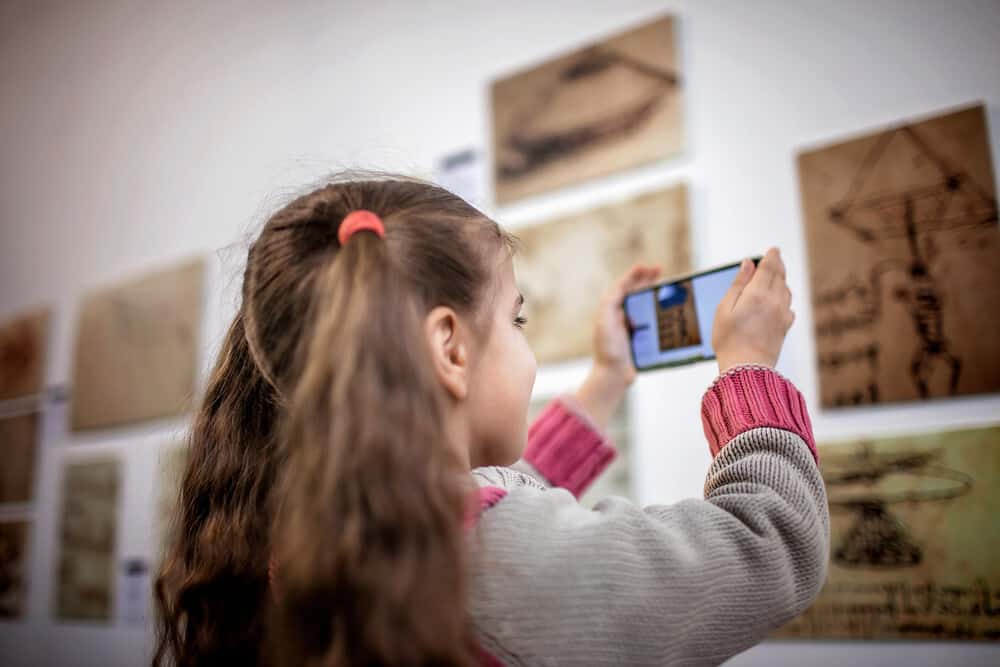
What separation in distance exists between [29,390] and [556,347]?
1.40 metres

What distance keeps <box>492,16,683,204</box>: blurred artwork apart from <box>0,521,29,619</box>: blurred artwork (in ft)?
4.64

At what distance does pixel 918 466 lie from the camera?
34.0 inches

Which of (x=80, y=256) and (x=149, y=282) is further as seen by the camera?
(x=80, y=256)

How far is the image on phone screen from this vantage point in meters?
0.78

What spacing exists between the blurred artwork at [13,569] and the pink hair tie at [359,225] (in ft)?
5.39

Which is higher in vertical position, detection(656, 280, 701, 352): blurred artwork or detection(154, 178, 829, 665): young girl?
detection(656, 280, 701, 352): blurred artwork

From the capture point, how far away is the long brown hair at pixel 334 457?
0.51 metres

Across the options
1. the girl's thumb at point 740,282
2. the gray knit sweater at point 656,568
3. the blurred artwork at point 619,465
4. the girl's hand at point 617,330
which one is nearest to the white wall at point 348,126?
the blurred artwork at point 619,465

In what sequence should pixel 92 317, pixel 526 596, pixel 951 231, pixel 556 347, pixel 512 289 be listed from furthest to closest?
pixel 92 317
pixel 556 347
pixel 951 231
pixel 512 289
pixel 526 596

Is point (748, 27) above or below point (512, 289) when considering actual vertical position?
above

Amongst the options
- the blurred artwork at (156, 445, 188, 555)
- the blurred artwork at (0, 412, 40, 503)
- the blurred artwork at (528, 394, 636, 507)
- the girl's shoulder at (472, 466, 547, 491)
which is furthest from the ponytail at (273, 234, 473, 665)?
the blurred artwork at (0, 412, 40, 503)

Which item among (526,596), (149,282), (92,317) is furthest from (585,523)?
(92,317)

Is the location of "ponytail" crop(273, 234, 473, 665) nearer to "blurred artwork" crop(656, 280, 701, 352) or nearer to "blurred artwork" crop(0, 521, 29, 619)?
"blurred artwork" crop(656, 280, 701, 352)

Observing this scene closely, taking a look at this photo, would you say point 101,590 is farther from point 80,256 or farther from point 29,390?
point 80,256
